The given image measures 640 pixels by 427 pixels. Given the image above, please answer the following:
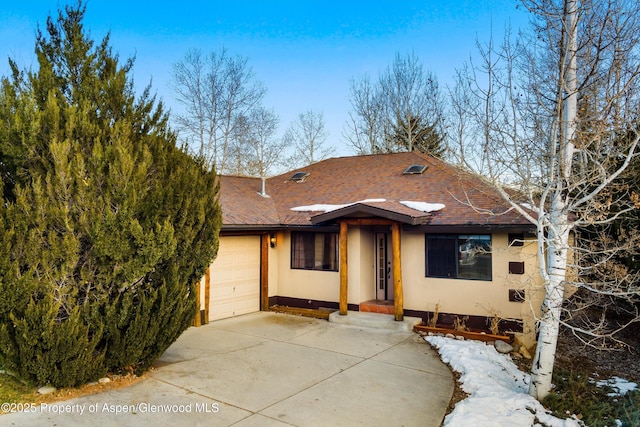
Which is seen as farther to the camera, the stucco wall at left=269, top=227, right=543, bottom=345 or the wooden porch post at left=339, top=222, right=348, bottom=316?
the wooden porch post at left=339, top=222, right=348, bottom=316

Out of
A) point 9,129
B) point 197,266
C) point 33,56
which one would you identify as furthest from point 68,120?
point 197,266

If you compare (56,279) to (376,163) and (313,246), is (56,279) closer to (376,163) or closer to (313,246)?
(313,246)

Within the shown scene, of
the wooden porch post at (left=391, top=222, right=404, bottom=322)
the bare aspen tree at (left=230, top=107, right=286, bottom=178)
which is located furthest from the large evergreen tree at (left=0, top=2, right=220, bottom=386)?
the bare aspen tree at (left=230, top=107, right=286, bottom=178)

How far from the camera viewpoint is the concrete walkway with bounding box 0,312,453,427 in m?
4.80

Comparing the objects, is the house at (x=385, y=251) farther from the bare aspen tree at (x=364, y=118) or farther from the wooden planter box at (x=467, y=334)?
the bare aspen tree at (x=364, y=118)

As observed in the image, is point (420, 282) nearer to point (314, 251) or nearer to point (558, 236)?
point (314, 251)

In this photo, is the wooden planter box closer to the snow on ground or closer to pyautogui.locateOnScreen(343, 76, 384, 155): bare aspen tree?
the snow on ground

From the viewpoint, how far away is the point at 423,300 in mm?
9531

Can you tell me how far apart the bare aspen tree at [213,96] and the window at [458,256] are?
15029 millimetres

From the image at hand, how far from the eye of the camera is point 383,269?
10.9 metres

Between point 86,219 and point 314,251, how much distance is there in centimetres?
668

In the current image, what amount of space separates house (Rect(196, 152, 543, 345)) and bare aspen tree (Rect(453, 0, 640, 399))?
2.07 metres

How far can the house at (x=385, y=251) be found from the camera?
8.69 metres

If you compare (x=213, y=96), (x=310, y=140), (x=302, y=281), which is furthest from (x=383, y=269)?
(x=310, y=140)
